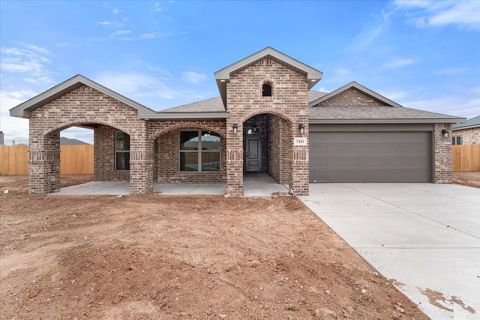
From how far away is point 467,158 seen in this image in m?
18.1

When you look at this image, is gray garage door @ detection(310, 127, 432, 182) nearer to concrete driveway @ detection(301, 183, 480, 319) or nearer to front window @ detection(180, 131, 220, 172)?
concrete driveway @ detection(301, 183, 480, 319)

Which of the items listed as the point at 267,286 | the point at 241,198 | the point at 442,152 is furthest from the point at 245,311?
the point at 442,152

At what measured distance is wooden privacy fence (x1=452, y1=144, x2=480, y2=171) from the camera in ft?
59.0

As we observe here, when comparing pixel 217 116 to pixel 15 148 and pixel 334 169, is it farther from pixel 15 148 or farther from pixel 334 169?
pixel 15 148

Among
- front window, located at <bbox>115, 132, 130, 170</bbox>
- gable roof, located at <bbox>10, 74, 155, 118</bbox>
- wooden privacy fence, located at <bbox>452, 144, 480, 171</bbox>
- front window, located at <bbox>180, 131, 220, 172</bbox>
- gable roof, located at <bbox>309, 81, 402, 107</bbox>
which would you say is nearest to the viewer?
gable roof, located at <bbox>10, 74, 155, 118</bbox>

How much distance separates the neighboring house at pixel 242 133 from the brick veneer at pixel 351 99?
60mm

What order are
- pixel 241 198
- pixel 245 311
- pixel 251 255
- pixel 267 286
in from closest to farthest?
1. pixel 245 311
2. pixel 267 286
3. pixel 251 255
4. pixel 241 198

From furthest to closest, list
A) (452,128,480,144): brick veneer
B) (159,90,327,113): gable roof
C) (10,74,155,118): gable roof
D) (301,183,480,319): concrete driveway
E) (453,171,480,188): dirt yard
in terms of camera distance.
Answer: (452,128,480,144): brick veneer, (159,90,327,113): gable roof, (453,171,480,188): dirt yard, (10,74,155,118): gable roof, (301,183,480,319): concrete driveway

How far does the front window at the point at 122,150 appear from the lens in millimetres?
12336

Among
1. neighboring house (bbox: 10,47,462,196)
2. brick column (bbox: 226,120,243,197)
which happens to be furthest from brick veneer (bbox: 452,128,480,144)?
brick column (bbox: 226,120,243,197)

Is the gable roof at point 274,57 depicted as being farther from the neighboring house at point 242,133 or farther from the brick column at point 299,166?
the brick column at point 299,166

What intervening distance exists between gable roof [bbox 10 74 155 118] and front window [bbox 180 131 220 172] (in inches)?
117

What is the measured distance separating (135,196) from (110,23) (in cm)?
1130

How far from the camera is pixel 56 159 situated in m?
9.62
